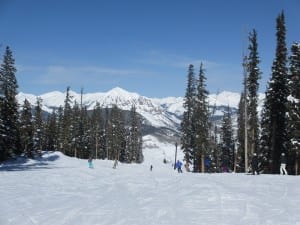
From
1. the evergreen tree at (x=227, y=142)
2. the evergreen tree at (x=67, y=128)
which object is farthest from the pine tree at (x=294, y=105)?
Result: the evergreen tree at (x=67, y=128)

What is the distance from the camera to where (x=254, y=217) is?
13953 millimetres

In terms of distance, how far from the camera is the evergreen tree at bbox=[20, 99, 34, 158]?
62.2 meters

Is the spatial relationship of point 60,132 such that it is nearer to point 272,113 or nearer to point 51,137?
point 51,137

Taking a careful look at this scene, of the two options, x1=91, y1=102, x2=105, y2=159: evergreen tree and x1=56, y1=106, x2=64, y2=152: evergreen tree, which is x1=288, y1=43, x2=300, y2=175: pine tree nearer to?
x1=56, y1=106, x2=64, y2=152: evergreen tree

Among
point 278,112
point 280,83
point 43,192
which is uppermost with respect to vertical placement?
point 280,83

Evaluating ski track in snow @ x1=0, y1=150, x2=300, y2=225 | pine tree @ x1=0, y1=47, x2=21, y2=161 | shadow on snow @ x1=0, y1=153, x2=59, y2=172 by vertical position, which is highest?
pine tree @ x1=0, y1=47, x2=21, y2=161

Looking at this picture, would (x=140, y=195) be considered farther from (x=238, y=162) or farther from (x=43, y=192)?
(x=238, y=162)

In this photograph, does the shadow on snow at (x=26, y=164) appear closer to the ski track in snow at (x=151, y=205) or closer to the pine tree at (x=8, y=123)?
the pine tree at (x=8, y=123)

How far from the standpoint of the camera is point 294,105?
42.0 metres

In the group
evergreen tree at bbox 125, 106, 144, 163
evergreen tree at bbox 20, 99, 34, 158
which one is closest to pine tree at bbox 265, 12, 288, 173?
evergreen tree at bbox 20, 99, 34, 158

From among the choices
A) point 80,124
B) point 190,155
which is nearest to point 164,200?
point 190,155

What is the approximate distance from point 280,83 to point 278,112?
3.41m

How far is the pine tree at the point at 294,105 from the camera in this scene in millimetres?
41031

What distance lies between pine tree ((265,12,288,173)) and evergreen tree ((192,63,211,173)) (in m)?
12.1
